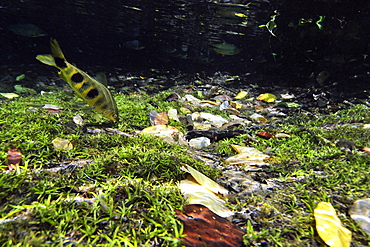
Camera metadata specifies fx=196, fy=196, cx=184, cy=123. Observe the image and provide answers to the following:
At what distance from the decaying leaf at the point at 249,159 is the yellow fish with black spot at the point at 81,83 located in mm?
1405

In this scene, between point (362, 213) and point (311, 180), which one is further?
point (311, 180)

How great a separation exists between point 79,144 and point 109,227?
3.65 feet

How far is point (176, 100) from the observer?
5.00m

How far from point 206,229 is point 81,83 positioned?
170 cm

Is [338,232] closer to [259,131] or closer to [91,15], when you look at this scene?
[259,131]

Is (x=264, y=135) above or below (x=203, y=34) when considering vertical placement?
above

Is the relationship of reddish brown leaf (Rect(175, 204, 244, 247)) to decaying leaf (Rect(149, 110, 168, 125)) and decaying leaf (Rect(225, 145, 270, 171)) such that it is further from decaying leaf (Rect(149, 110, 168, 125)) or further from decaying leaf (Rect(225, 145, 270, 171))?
decaying leaf (Rect(149, 110, 168, 125))

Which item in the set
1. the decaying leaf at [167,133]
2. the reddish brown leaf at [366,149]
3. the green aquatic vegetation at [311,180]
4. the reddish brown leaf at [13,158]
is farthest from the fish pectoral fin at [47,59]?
the reddish brown leaf at [366,149]

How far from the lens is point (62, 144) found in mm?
1690

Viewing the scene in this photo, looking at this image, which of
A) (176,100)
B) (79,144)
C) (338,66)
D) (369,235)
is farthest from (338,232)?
(338,66)

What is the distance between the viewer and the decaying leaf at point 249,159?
186 centimetres

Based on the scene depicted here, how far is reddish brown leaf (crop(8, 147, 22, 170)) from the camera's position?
1218 mm

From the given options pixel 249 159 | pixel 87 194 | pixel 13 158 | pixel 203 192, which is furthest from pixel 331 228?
→ pixel 13 158

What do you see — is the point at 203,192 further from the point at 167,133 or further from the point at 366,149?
the point at 366,149
